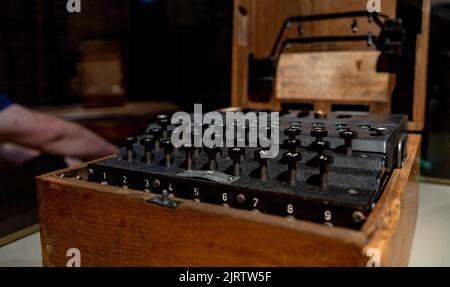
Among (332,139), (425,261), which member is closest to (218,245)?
(332,139)

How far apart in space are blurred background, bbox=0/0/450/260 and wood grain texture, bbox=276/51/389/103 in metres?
1.28

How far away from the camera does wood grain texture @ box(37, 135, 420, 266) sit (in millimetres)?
671

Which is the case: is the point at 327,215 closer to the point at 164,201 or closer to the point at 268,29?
the point at 164,201

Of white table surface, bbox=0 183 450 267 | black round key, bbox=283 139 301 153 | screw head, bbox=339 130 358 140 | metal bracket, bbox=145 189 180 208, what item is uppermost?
screw head, bbox=339 130 358 140

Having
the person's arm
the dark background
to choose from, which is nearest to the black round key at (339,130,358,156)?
the person's arm

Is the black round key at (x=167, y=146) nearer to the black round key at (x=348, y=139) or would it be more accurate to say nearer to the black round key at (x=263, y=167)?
the black round key at (x=263, y=167)

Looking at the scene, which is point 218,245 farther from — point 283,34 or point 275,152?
point 283,34

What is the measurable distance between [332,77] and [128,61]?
8.57 feet

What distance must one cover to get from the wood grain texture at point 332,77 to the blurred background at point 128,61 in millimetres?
1280

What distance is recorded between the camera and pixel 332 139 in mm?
1035

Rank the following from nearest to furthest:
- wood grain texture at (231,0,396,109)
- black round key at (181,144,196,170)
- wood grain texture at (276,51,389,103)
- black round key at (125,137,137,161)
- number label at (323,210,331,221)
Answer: number label at (323,210,331,221), black round key at (181,144,196,170), black round key at (125,137,137,161), wood grain texture at (276,51,389,103), wood grain texture at (231,0,396,109)

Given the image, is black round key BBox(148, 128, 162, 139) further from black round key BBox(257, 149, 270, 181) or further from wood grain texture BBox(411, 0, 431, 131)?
wood grain texture BBox(411, 0, 431, 131)

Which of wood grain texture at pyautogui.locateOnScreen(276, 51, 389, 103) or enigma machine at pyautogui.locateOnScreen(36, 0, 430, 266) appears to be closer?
enigma machine at pyautogui.locateOnScreen(36, 0, 430, 266)

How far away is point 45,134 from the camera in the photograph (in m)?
2.19
